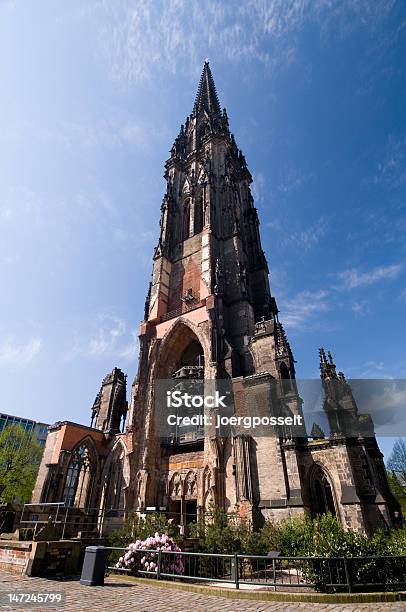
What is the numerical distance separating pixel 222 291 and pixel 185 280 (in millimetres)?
5473

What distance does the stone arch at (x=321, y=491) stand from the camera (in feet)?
51.6

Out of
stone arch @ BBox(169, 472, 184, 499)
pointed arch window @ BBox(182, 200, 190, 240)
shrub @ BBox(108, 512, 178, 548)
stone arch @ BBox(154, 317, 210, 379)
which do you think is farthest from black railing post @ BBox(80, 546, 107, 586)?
pointed arch window @ BBox(182, 200, 190, 240)

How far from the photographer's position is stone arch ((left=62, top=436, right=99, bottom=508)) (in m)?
23.6

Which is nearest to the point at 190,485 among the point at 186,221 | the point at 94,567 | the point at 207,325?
the point at 207,325

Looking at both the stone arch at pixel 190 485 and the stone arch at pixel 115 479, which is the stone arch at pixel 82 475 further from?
the stone arch at pixel 190 485

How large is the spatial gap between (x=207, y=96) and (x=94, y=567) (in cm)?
5833

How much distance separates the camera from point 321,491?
16109 millimetres

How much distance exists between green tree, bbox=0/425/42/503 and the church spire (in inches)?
1824

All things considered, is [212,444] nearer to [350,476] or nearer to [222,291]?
[350,476]

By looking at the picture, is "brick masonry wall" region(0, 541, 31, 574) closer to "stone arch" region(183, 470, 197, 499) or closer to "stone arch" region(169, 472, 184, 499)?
"stone arch" region(183, 470, 197, 499)

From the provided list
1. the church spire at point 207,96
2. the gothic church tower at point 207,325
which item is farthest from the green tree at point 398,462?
the church spire at point 207,96

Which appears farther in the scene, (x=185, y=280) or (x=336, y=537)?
(x=185, y=280)

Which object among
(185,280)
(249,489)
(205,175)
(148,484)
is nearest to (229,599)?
(249,489)

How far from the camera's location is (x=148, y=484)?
2097 cm
